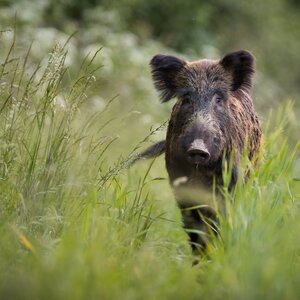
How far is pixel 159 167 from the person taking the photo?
9.12 m

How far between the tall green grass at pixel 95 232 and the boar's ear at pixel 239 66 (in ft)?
2.53

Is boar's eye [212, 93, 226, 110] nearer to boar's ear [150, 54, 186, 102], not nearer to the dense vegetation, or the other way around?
boar's ear [150, 54, 186, 102]

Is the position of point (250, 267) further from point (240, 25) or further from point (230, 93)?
point (240, 25)

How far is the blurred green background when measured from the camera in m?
12.1

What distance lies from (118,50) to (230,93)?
6.47 m

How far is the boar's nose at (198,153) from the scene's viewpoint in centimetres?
542

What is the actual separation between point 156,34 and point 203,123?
1191 centimetres

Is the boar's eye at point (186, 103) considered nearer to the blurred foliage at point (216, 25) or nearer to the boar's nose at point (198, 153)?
Answer: the boar's nose at point (198, 153)

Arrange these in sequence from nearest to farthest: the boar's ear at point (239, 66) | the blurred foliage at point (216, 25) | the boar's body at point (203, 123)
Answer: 1. the boar's body at point (203, 123)
2. the boar's ear at point (239, 66)
3. the blurred foliage at point (216, 25)

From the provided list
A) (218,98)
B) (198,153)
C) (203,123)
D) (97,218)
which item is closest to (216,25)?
(218,98)

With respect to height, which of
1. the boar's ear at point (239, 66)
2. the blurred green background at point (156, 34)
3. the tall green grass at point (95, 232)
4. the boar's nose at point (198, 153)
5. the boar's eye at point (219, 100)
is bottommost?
the tall green grass at point (95, 232)

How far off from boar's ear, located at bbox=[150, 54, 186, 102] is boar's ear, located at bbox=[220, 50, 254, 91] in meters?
0.38

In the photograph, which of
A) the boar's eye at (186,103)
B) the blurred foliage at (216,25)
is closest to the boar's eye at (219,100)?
the boar's eye at (186,103)

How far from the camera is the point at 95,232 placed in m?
4.27
